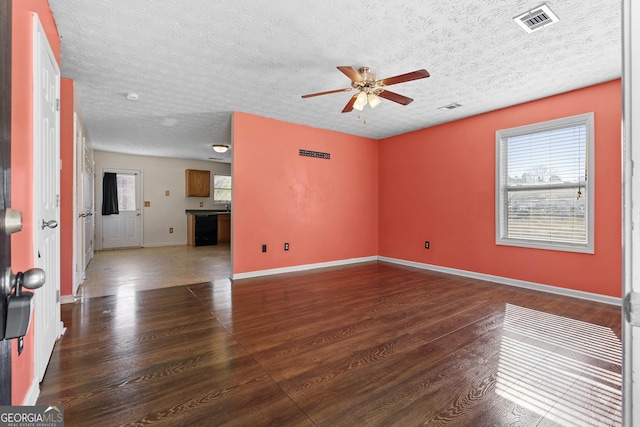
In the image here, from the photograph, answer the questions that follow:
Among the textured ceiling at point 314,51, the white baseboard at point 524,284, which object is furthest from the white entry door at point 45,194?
the white baseboard at point 524,284

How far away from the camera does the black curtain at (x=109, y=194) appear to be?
7086 millimetres

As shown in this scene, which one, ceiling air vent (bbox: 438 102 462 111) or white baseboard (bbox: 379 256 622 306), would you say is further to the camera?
ceiling air vent (bbox: 438 102 462 111)

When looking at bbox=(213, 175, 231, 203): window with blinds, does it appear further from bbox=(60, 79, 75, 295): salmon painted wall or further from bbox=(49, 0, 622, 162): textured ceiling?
bbox=(60, 79, 75, 295): salmon painted wall

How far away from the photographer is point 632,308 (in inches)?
18.9

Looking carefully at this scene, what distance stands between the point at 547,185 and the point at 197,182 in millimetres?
7585

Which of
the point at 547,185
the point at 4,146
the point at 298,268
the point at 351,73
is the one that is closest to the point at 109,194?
the point at 298,268

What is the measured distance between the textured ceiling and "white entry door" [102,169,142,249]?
3.69 m

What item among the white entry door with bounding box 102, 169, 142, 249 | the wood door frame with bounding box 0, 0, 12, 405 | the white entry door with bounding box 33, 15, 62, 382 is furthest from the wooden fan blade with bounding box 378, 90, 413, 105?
the white entry door with bounding box 102, 169, 142, 249

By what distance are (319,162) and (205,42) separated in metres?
2.84

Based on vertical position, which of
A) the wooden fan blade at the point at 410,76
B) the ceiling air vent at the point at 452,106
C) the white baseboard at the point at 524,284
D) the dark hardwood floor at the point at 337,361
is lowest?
the dark hardwood floor at the point at 337,361

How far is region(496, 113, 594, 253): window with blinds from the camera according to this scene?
339 cm

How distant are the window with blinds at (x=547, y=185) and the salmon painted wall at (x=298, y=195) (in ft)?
7.61

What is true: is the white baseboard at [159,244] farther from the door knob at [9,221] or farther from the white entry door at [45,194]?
the door knob at [9,221]

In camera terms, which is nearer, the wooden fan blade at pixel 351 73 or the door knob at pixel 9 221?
the door knob at pixel 9 221
